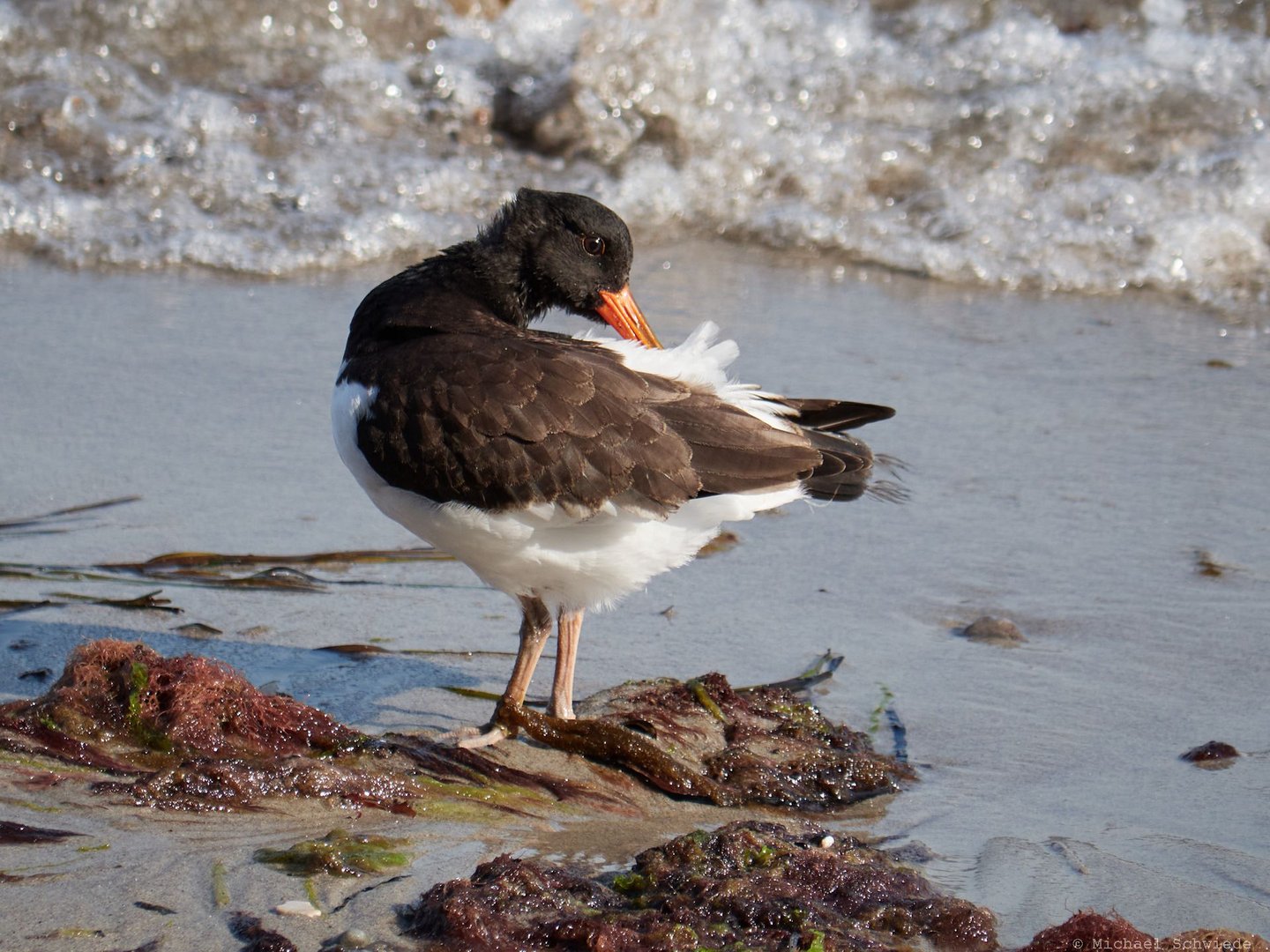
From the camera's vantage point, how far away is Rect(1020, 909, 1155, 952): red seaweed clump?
2613mm

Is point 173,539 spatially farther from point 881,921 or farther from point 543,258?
point 881,921

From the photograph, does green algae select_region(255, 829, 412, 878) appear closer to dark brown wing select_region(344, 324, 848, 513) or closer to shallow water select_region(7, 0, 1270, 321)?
dark brown wing select_region(344, 324, 848, 513)

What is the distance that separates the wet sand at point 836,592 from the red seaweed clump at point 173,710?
9.9 inches

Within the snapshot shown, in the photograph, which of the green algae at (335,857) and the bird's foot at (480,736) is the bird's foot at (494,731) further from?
the green algae at (335,857)

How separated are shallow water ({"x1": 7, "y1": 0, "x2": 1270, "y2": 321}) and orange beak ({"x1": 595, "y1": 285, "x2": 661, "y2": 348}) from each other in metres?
3.82

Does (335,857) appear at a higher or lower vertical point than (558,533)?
lower

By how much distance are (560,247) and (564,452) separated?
1.04 metres

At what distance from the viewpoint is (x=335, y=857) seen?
115 inches

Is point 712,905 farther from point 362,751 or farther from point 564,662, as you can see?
point 564,662

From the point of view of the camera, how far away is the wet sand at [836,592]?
121 inches

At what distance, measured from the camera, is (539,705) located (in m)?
4.07

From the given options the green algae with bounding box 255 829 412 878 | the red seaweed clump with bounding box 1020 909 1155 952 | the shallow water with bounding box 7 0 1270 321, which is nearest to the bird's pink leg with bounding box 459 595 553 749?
the green algae with bounding box 255 829 412 878

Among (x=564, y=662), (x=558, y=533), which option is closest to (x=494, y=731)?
(x=564, y=662)

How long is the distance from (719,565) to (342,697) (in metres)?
1.47
